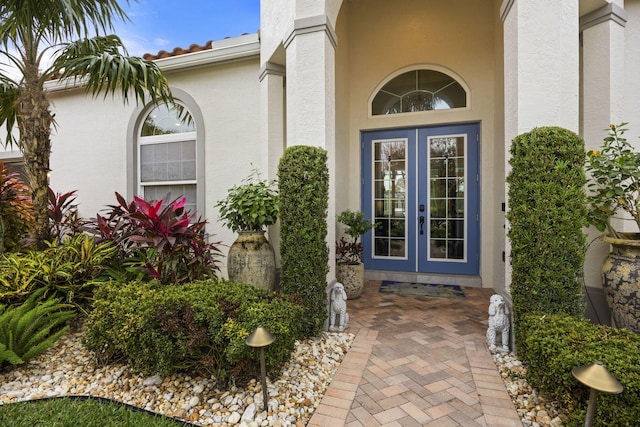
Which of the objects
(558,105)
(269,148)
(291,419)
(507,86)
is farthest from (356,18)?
(291,419)

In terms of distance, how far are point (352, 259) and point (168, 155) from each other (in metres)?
3.98

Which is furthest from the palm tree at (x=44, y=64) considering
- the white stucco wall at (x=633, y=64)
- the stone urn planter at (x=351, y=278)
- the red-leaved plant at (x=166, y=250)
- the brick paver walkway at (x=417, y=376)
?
the white stucco wall at (x=633, y=64)

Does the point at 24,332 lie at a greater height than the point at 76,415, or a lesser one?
greater

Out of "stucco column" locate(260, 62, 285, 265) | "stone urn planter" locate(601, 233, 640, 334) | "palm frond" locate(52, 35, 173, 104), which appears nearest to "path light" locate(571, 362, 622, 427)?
"stone urn planter" locate(601, 233, 640, 334)

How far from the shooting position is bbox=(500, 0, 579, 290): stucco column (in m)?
2.84

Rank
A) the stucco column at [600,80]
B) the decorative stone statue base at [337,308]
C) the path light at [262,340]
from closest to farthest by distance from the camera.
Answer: the path light at [262,340] → the stucco column at [600,80] → the decorative stone statue base at [337,308]

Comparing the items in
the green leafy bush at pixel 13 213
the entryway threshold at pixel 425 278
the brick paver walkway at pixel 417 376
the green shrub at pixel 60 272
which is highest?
the green leafy bush at pixel 13 213

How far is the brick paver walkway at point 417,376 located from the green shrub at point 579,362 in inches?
13.9

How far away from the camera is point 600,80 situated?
3.32m

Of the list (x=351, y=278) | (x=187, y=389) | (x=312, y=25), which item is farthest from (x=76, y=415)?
(x=312, y=25)

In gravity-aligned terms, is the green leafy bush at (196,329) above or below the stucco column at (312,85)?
below

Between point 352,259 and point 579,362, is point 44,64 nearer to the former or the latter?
point 352,259

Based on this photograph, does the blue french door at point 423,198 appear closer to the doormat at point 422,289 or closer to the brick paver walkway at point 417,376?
the doormat at point 422,289

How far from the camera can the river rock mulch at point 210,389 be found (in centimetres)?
217
